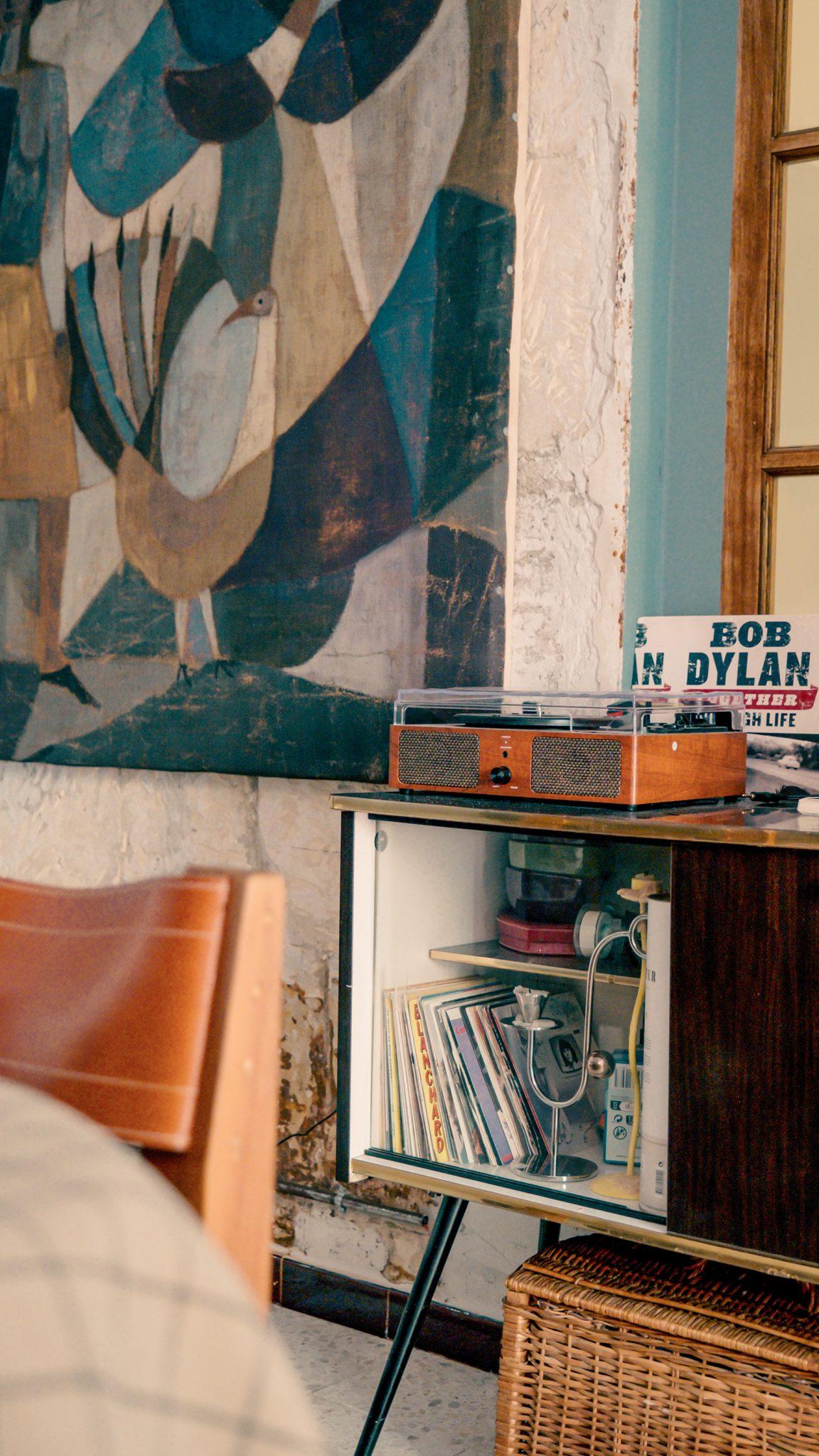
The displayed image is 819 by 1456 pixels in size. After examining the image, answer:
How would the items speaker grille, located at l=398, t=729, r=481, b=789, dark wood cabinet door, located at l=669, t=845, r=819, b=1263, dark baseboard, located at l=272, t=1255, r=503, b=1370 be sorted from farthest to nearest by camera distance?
dark baseboard, located at l=272, t=1255, r=503, b=1370 < speaker grille, located at l=398, t=729, r=481, b=789 < dark wood cabinet door, located at l=669, t=845, r=819, b=1263

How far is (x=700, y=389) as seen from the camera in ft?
7.39

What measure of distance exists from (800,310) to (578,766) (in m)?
0.98

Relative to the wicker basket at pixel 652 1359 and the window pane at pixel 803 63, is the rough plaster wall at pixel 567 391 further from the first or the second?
the wicker basket at pixel 652 1359

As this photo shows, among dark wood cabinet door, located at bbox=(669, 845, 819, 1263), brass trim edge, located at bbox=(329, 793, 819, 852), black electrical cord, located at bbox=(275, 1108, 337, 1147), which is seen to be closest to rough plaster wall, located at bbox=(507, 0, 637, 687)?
brass trim edge, located at bbox=(329, 793, 819, 852)

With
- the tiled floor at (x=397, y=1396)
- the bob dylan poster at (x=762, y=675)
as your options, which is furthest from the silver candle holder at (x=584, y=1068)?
the tiled floor at (x=397, y=1396)

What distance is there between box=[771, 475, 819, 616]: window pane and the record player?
10.4 inches

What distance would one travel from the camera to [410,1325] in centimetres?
190

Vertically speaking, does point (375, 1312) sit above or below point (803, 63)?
below

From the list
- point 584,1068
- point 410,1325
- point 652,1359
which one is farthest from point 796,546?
point 410,1325

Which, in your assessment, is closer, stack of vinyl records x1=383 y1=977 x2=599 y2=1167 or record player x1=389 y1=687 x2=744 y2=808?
record player x1=389 y1=687 x2=744 y2=808

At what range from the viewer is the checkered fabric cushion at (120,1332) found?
37 cm

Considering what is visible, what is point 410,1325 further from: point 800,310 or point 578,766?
point 800,310

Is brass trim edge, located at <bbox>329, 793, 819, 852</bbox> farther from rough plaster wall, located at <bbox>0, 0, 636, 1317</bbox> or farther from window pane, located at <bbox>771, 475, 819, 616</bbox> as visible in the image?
window pane, located at <bbox>771, 475, 819, 616</bbox>

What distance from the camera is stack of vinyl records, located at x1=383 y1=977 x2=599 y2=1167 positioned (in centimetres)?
180
